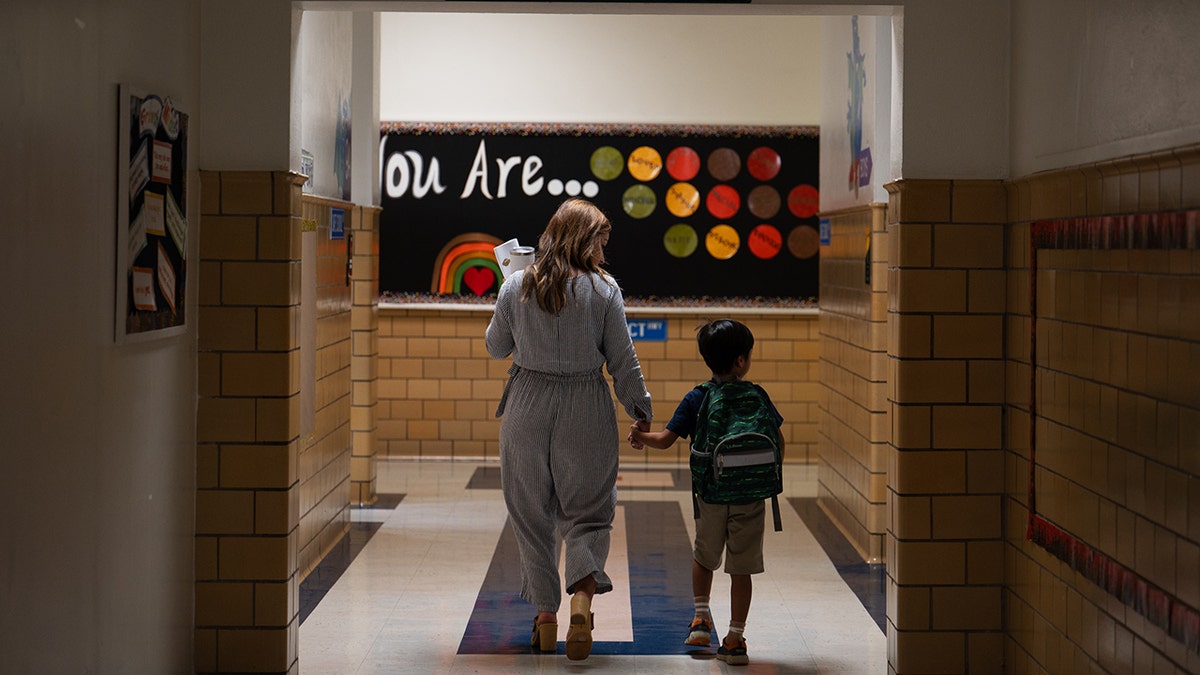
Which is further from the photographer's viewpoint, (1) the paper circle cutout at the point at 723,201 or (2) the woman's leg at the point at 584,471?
(1) the paper circle cutout at the point at 723,201

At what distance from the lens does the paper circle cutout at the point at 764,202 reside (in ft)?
32.7

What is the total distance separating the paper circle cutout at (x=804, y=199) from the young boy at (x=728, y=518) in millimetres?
5431

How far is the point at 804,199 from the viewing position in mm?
9984

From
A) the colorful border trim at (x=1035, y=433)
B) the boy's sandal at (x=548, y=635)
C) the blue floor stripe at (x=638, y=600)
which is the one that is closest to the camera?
the colorful border trim at (x=1035, y=433)

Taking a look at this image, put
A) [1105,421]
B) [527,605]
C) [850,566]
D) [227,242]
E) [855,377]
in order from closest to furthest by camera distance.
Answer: [1105,421]
[227,242]
[527,605]
[850,566]
[855,377]

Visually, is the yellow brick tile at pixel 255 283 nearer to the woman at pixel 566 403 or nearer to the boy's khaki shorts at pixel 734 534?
the woman at pixel 566 403

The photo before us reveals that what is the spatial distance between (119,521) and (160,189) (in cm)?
97

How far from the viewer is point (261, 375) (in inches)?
168

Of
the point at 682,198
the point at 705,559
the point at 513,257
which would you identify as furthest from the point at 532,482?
the point at 682,198

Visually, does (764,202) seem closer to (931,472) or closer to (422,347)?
(422,347)

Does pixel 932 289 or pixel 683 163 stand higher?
pixel 683 163

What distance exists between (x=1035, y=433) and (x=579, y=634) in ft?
5.53

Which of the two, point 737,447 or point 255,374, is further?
point 737,447

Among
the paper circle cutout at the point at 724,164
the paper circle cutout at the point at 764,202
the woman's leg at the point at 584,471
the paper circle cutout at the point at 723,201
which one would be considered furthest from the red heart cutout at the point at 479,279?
the woman's leg at the point at 584,471
